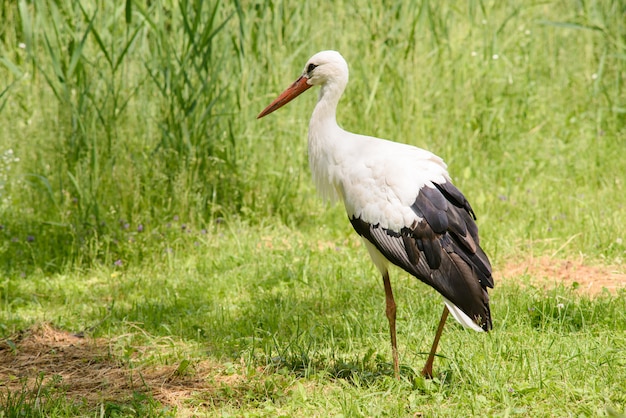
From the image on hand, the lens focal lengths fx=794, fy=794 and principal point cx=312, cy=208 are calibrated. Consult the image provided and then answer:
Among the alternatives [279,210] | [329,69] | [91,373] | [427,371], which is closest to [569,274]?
[427,371]

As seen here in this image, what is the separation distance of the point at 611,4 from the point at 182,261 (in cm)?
502

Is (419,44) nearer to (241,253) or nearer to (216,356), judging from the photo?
(241,253)

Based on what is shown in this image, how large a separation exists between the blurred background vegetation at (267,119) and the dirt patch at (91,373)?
128 cm

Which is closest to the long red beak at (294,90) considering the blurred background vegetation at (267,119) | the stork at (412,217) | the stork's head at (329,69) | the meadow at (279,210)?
the stork's head at (329,69)

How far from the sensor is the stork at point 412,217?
11.8 feet

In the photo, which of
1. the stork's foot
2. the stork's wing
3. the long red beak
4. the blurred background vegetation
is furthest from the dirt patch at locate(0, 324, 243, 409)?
the long red beak

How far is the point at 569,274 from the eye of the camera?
5043 millimetres

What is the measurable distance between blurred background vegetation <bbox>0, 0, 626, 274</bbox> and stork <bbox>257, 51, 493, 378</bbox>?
1735 millimetres

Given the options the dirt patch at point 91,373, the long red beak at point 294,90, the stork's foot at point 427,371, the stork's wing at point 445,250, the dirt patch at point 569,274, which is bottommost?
the dirt patch at point 91,373

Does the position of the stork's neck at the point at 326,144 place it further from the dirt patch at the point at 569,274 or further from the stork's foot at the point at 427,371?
the dirt patch at the point at 569,274

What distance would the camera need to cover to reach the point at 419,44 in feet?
23.9

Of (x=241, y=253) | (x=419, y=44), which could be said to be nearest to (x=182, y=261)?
(x=241, y=253)

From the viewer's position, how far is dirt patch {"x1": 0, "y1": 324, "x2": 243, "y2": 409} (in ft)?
12.2

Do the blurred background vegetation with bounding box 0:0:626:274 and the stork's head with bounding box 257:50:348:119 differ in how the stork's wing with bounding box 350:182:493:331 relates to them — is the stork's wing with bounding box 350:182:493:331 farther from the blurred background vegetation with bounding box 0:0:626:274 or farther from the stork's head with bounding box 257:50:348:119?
the blurred background vegetation with bounding box 0:0:626:274
